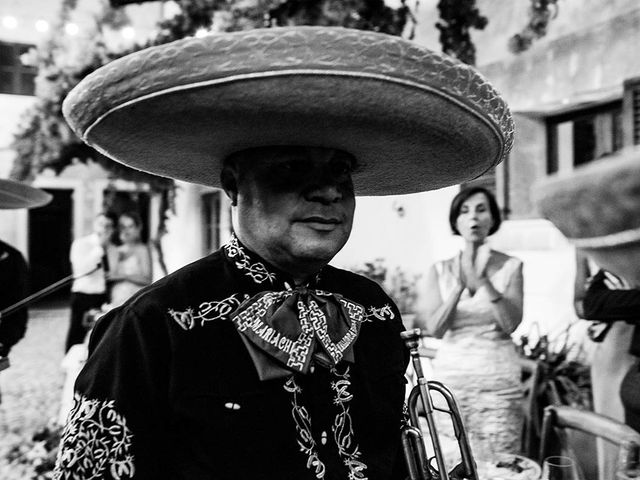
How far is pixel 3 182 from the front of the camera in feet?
8.17

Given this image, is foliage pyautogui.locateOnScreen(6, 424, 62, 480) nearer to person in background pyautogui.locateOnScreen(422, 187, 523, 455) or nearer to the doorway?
person in background pyautogui.locateOnScreen(422, 187, 523, 455)

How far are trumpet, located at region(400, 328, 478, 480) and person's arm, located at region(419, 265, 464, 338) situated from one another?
171 centimetres

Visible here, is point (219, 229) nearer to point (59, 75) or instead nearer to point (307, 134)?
point (59, 75)

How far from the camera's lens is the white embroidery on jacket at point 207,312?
121cm

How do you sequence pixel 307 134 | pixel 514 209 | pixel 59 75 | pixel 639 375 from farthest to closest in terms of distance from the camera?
pixel 514 209, pixel 59 75, pixel 639 375, pixel 307 134

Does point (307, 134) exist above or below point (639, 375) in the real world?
above

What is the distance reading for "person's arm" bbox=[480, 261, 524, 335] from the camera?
301 cm

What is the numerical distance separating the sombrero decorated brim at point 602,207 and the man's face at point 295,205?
55cm

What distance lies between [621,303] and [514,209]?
241 centimetres

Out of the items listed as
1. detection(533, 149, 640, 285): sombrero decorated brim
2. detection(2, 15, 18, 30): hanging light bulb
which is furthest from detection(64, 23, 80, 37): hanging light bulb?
detection(533, 149, 640, 285): sombrero decorated brim

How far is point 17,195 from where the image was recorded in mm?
2561

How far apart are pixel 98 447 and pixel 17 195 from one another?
5.95 ft

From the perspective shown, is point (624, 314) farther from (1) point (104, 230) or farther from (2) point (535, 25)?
(1) point (104, 230)

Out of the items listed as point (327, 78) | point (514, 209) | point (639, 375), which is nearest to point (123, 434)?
point (327, 78)
